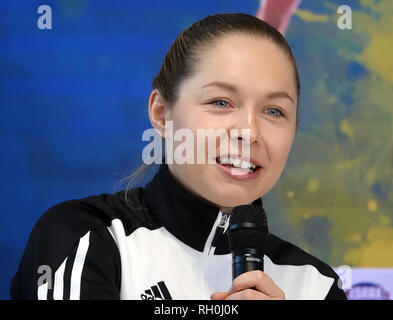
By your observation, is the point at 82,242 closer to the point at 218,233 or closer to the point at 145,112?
the point at 218,233

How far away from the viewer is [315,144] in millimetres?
1696

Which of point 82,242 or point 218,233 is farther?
point 218,233

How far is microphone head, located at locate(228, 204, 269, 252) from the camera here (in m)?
0.89

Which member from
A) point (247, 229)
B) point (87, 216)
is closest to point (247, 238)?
point (247, 229)

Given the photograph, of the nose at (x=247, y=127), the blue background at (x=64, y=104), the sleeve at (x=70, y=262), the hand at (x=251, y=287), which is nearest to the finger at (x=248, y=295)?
the hand at (x=251, y=287)

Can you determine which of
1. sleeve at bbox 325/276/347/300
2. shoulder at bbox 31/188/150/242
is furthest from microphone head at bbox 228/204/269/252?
sleeve at bbox 325/276/347/300

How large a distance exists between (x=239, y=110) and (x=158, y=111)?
0.70ft

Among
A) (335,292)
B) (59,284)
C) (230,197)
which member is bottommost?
(335,292)

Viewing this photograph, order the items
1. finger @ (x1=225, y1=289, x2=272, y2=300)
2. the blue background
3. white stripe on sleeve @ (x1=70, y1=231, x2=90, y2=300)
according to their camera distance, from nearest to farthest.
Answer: finger @ (x1=225, y1=289, x2=272, y2=300), white stripe on sleeve @ (x1=70, y1=231, x2=90, y2=300), the blue background

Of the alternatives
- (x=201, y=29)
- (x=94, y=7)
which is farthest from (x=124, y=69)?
(x=201, y=29)

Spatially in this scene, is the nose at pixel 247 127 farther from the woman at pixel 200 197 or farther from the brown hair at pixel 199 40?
the brown hair at pixel 199 40

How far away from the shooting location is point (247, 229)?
913 millimetres

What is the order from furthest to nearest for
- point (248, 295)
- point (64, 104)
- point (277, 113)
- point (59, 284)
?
point (64, 104) < point (277, 113) < point (59, 284) < point (248, 295)

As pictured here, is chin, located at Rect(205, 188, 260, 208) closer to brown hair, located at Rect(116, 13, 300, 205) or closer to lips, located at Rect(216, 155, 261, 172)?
lips, located at Rect(216, 155, 261, 172)
